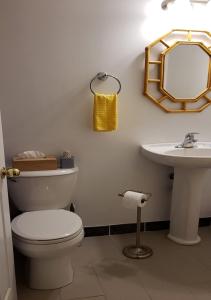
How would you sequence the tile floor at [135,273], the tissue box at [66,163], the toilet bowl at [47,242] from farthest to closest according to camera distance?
the tissue box at [66,163] → the tile floor at [135,273] → the toilet bowl at [47,242]

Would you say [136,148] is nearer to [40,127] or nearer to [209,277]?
[40,127]

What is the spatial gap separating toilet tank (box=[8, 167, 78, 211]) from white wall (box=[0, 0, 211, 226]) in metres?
0.25

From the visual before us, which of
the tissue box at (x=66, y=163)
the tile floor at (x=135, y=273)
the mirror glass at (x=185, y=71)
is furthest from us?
the mirror glass at (x=185, y=71)

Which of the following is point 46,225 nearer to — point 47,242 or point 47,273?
point 47,242

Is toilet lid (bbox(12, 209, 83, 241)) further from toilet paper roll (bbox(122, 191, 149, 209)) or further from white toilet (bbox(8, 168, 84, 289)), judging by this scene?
toilet paper roll (bbox(122, 191, 149, 209))

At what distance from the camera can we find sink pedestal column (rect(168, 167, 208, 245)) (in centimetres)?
209

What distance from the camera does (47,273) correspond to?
5.54ft

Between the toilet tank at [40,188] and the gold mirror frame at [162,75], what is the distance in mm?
905

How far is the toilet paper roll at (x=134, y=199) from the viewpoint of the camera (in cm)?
190

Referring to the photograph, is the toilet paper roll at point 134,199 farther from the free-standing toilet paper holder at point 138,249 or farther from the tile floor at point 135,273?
the tile floor at point 135,273

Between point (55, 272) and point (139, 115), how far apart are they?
1.27m

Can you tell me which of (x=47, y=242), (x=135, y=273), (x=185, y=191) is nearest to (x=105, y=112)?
(x=185, y=191)

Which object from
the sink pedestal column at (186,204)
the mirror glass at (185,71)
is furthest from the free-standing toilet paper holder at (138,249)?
the mirror glass at (185,71)

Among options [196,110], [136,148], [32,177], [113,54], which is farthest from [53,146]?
[196,110]
